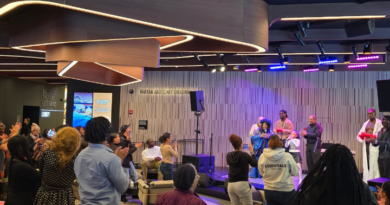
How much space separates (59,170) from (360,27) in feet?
21.3

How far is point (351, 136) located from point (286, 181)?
832 cm

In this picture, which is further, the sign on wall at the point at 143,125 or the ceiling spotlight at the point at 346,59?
the sign on wall at the point at 143,125

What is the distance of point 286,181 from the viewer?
4.57 m

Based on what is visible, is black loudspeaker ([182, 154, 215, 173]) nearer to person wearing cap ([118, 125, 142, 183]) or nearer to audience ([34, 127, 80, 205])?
person wearing cap ([118, 125, 142, 183])

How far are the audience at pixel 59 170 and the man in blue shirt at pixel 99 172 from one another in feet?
1.56

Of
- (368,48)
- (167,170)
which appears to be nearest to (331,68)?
(368,48)

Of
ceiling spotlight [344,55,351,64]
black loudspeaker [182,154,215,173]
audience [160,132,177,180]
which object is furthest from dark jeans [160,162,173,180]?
ceiling spotlight [344,55,351,64]

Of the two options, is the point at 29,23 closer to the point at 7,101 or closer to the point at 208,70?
the point at 208,70

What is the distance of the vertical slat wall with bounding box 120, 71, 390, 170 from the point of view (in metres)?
11.9

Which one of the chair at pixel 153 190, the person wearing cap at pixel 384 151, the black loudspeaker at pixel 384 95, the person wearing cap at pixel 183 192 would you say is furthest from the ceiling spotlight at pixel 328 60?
the person wearing cap at pixel 183 192

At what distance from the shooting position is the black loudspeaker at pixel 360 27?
709 centimetres

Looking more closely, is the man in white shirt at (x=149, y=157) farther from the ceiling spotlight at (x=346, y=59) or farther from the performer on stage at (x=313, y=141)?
the ceiling spotlight at (x=346, y=59)

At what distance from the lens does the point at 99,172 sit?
2672 millimetres

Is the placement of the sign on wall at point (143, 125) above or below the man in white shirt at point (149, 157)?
above
